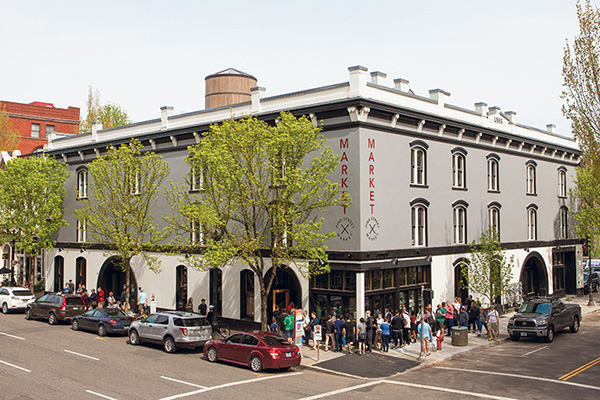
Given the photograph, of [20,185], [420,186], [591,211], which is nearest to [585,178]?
[591,211]

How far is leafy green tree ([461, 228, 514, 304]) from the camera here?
2980cm

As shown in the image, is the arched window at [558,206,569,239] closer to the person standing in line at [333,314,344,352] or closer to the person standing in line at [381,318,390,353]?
the person standing in line at [381,318,390,353]

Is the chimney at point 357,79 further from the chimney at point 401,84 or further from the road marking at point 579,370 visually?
the road marking at point 579,370

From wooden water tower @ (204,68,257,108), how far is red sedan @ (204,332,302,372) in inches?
852

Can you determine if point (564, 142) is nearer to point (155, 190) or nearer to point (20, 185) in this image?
point (155, 190)

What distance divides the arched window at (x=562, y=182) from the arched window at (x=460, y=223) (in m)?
14.1

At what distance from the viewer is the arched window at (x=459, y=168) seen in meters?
31.7

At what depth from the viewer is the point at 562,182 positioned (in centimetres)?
4256

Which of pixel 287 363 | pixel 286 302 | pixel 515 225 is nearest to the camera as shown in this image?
pixel 287 363

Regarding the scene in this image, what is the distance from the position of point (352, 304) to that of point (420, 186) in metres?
7.79

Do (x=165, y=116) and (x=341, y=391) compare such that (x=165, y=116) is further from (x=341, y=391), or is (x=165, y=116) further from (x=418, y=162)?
(x=341, y=391)

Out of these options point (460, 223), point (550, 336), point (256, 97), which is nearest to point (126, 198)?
point (256, 97)

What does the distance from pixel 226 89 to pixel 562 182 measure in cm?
2653

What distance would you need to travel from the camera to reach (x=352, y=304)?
81.6 feet
